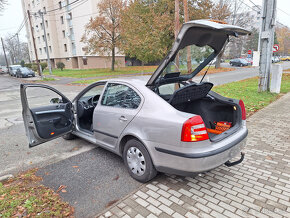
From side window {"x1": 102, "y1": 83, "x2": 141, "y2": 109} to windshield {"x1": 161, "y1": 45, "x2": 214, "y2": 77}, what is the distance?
0.65m

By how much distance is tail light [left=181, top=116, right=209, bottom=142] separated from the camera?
2359 millimetres

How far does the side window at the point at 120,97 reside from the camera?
3028 mm

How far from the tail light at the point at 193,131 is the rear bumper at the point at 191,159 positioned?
158 mm

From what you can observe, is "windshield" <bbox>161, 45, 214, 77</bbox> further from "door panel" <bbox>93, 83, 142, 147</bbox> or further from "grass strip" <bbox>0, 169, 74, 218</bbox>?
"grass strip" <bbox>0, 169, 74, 218</bbox>

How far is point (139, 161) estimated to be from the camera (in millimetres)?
2932

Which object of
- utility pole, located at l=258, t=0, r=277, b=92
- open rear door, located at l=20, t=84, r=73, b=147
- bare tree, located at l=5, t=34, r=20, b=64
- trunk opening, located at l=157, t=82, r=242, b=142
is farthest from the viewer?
bare tree, located at l=5, t=34, r=20, b=64

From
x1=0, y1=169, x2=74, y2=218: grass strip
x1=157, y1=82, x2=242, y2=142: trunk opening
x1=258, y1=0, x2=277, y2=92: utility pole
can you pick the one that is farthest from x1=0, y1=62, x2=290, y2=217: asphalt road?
x1=258, y1=0, x2=277, y2=92: utility pole

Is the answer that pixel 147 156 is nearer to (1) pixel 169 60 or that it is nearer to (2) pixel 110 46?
(1) pixel 169 60

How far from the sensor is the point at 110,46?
26.0 m

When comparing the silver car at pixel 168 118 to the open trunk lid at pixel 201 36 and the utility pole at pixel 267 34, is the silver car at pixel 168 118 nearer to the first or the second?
the open trunk lid at pixel 201 36

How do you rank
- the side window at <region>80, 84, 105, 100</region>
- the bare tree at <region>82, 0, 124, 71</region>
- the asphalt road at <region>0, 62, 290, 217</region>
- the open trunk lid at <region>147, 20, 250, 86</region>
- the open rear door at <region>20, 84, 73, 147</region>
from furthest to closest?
1. the bare tree at <region>82, 0, 124, 71</region>
2. the side window at <region>80, 84, 105, 100</region>
3. the open rear door at <region>20, 84, 73, 147</region>
4. the asphalt road at <region>0, 62, 290, 217</region>
5. the open trunk lid at <region>147, 20, 250, 86</region>

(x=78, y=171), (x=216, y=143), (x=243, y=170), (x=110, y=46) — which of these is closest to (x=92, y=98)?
(x=78, y=171)

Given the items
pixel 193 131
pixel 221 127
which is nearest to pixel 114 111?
pixel 193 131

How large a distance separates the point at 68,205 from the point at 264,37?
9210mm
